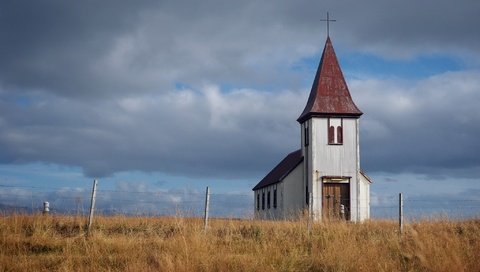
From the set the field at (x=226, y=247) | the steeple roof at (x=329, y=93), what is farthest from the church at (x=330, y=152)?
the field at (x=226, y=247)

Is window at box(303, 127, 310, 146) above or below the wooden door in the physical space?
above

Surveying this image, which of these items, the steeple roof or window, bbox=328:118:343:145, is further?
the steeple roof

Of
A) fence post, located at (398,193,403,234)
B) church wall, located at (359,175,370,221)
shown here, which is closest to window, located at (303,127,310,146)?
church wall, located at (359,175,370,221)

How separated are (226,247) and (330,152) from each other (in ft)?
72.3

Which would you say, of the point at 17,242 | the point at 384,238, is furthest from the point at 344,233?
the point at 17,242

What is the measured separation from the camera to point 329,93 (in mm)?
36562

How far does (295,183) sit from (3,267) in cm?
2827

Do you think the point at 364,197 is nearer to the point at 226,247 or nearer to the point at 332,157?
the point at 332,157

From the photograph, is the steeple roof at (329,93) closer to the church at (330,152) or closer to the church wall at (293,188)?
the church at (330,152)

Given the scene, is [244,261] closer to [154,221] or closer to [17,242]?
[17,242]

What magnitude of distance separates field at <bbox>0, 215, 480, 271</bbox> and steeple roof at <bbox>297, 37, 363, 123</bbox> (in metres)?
16.9

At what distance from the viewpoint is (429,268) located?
10.5 meters

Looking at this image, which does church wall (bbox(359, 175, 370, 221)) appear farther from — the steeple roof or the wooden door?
the steeple roof

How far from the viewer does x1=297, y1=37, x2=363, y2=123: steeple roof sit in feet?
116
